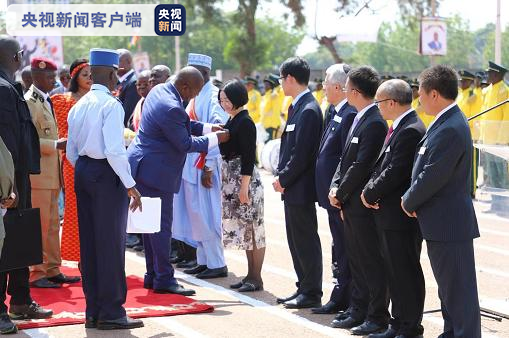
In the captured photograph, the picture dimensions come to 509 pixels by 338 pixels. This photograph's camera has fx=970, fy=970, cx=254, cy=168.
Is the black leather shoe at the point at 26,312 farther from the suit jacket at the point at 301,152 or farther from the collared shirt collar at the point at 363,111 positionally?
the collared shirt collar at the point at 363,111

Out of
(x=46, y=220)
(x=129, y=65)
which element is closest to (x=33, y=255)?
(x=46, y=220)

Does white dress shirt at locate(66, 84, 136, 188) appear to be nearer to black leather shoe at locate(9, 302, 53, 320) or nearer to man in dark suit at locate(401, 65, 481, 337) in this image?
black leather shoe at locate(9, 302, 53, 320)

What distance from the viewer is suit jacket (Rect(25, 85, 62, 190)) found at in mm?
9016

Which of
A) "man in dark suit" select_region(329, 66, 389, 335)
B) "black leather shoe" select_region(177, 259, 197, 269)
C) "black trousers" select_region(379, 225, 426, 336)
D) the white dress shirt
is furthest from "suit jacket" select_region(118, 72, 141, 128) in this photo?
"black trousers" select_region(379, 225, 426, 336)

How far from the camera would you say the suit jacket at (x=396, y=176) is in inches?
261

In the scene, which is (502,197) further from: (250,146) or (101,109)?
(101,109)

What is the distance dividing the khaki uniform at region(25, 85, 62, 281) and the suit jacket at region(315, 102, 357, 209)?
269cm

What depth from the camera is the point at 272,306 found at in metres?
8.36

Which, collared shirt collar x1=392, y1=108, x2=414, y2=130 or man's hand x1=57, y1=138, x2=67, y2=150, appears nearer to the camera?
collared shirt collar x1=392, y1=108, x2=414, y2=130

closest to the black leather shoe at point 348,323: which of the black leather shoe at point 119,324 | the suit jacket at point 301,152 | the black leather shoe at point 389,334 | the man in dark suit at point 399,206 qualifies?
the black leather shoe at point 389,334

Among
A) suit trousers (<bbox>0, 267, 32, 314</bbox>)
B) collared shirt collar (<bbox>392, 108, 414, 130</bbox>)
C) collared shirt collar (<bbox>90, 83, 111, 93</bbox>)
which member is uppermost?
collared shirt collar (<bbox>90, 83, 111, 93</bbox>)

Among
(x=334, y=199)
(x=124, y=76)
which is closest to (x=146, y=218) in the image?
(x=334, y=199)

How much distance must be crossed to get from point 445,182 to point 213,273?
412 centimetres

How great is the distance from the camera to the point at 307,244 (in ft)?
27.2
